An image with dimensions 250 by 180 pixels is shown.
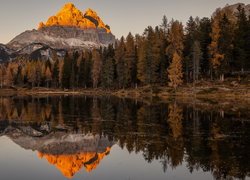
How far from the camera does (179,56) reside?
9294cm

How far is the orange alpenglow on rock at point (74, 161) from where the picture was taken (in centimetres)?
1864

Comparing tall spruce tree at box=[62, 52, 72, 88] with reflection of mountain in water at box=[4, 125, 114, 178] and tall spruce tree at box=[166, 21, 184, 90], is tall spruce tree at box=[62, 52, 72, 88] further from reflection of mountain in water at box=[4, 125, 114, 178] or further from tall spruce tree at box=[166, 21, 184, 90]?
reflection of mountain in water at box=[4, 125, 114, 178]

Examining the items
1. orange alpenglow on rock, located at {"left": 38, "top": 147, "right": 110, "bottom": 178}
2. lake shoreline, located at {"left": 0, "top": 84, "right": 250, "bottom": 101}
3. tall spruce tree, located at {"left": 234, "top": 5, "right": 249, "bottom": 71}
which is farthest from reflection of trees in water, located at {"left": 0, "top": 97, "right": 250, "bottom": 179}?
tall spruce tree, located at {"left": 234, "top": 5, "right": 249, "bottom": 71}

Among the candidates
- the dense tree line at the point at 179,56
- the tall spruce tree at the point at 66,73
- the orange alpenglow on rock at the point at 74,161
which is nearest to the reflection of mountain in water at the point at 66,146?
the orange alpenglow on rock at the point at 74,161

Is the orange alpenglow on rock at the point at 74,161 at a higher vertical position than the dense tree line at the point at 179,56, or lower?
lower

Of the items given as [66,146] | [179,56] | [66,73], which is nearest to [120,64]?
[179,56]

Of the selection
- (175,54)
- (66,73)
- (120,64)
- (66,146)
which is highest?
(175,54)

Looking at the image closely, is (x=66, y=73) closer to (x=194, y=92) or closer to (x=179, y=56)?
(x=179, y=56)

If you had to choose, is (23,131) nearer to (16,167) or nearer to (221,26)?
(16,167)

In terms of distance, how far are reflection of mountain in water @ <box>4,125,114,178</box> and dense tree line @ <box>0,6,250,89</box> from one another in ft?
207

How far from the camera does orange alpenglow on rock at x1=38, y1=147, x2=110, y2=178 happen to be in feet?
61.1

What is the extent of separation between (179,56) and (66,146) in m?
72.4

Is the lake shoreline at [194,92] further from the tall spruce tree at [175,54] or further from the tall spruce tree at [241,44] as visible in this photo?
the tall spruce tree at [241,44]

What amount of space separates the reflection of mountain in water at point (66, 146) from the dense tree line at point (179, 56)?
63.1 m
